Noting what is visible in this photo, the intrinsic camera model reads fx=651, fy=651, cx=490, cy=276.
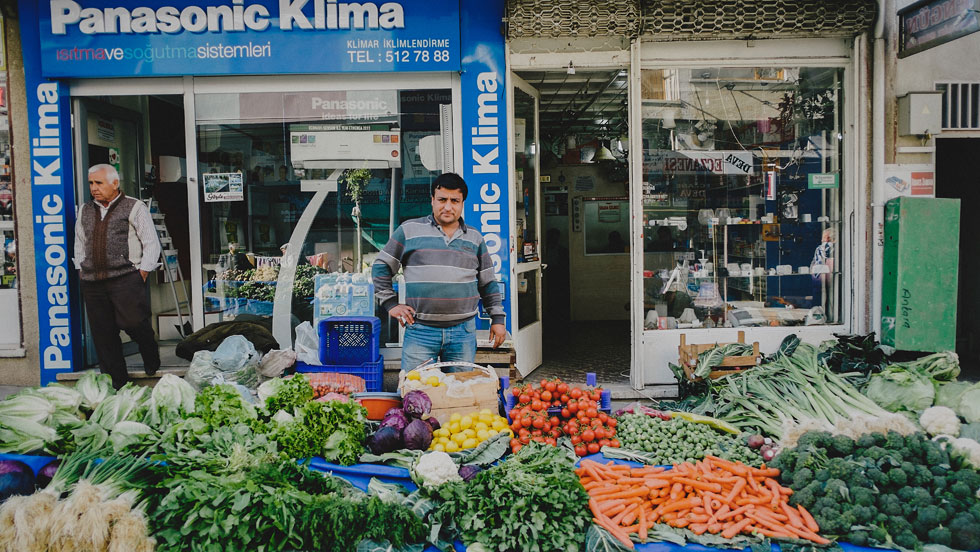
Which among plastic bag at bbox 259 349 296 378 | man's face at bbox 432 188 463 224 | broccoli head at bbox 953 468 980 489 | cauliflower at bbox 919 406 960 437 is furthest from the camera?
plastic bag at bbox 259 349 296 378

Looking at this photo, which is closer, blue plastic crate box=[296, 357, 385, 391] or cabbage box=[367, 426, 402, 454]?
cabbage box=[367, 426, 402, 454]

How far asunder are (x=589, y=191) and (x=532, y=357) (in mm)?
5096

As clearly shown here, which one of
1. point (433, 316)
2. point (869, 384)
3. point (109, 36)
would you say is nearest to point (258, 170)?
point (109, 36)

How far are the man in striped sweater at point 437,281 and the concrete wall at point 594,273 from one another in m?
6.77

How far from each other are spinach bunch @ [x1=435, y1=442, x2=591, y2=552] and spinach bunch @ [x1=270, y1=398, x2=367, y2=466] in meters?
0.73

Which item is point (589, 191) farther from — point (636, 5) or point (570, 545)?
point (570, 545)

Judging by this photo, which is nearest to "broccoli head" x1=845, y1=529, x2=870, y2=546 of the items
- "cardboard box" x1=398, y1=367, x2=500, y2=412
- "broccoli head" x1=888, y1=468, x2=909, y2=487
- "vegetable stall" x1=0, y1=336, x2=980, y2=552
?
"vegetable stall" x1=0, y1=336, x2=980, y2=552

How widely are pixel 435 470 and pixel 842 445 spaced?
2348 millimetres

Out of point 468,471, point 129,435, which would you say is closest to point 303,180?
point 129,435

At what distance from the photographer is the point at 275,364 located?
636cm

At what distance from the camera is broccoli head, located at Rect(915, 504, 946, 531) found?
3180 millimetres

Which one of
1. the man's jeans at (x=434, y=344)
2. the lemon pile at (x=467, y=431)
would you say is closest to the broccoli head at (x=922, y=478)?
the lemon pile at (x=467, y=431)

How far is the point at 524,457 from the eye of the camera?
3641mm

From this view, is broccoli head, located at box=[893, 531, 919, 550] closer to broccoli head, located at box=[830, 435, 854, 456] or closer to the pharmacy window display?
broccoli head, located at box=[830, 435, 854, 456]
